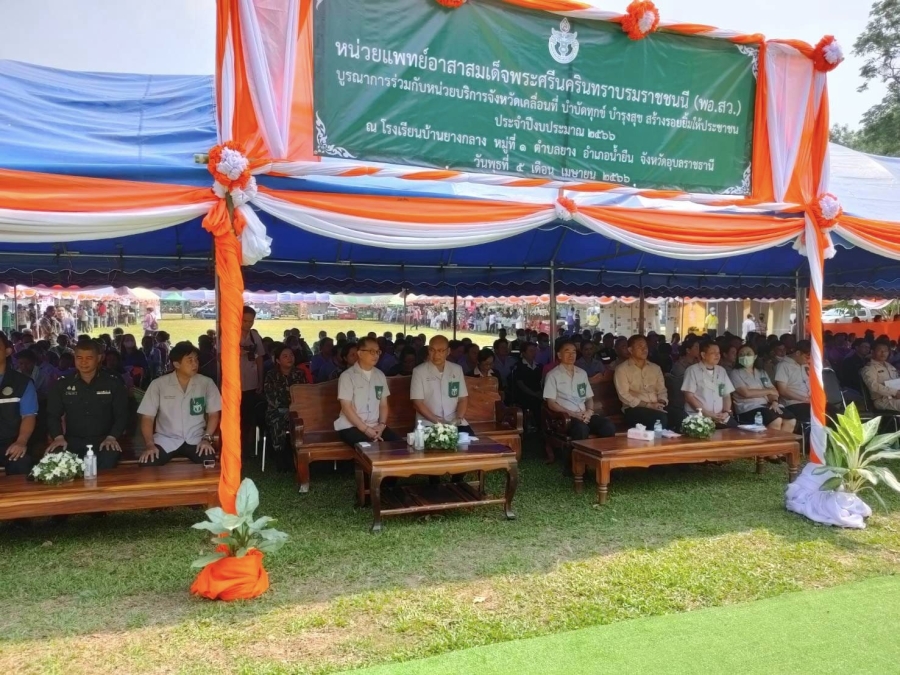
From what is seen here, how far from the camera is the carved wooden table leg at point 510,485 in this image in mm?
4863

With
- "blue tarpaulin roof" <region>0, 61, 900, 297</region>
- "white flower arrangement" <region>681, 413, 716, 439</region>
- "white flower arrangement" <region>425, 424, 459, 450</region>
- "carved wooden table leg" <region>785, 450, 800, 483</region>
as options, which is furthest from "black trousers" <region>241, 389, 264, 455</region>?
"carved wooden table leg" <region>785, 450, 800, 483</region>

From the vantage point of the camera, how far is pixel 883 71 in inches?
819

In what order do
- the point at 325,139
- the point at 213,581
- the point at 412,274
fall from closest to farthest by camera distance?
1. the point at 213,581
2. the point at 325,139
3. the point at 412,274

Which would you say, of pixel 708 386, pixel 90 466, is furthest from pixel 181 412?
pixel 708 386

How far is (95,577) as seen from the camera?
3828 millimetres

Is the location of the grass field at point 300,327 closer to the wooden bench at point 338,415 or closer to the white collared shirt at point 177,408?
the wooden bench at point 338,415

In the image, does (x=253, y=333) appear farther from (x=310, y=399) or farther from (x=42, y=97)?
(x=42, y=97)

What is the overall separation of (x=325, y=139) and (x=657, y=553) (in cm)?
365

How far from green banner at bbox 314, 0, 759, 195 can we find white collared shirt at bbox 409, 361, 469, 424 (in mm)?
2214

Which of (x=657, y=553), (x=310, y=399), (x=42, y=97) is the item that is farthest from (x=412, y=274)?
(x=657, y=553)

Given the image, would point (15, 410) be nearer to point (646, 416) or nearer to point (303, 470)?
point (303, 470)

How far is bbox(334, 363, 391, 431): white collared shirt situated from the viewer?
569 cm

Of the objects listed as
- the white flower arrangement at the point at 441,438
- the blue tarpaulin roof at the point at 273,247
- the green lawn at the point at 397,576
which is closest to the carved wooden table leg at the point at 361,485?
the green lawn at the point at 397,576

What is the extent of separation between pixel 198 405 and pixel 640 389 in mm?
4494
